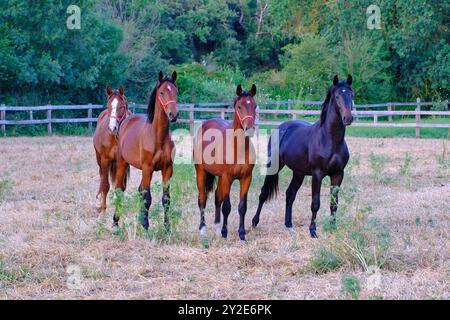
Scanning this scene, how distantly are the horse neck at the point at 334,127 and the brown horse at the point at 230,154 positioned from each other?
102cm

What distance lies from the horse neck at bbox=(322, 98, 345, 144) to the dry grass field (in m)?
0.97

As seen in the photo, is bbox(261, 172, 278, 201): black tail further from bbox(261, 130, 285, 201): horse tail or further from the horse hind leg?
the horse hind leg

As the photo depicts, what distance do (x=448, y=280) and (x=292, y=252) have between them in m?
1.86

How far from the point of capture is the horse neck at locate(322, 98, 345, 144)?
8836 millimetres

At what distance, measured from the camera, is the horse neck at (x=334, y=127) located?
8836 mm

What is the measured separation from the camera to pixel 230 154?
864 centimetres

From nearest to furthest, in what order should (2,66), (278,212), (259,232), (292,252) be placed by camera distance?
(292,252)
(259,232)
(278,212)
(2,66)

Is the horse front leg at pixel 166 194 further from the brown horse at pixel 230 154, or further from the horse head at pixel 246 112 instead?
the horse head at pixel 246 112

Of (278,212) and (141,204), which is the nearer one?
(141,204)

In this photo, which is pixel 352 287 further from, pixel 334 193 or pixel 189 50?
pixel 189 50

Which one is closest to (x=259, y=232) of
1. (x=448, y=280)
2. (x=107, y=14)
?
(x=448, y=280)

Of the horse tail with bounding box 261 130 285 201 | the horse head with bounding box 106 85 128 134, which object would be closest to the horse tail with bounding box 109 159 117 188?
the horse head with bounding box 106 85 128 134

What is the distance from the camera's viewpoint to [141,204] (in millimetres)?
8047
